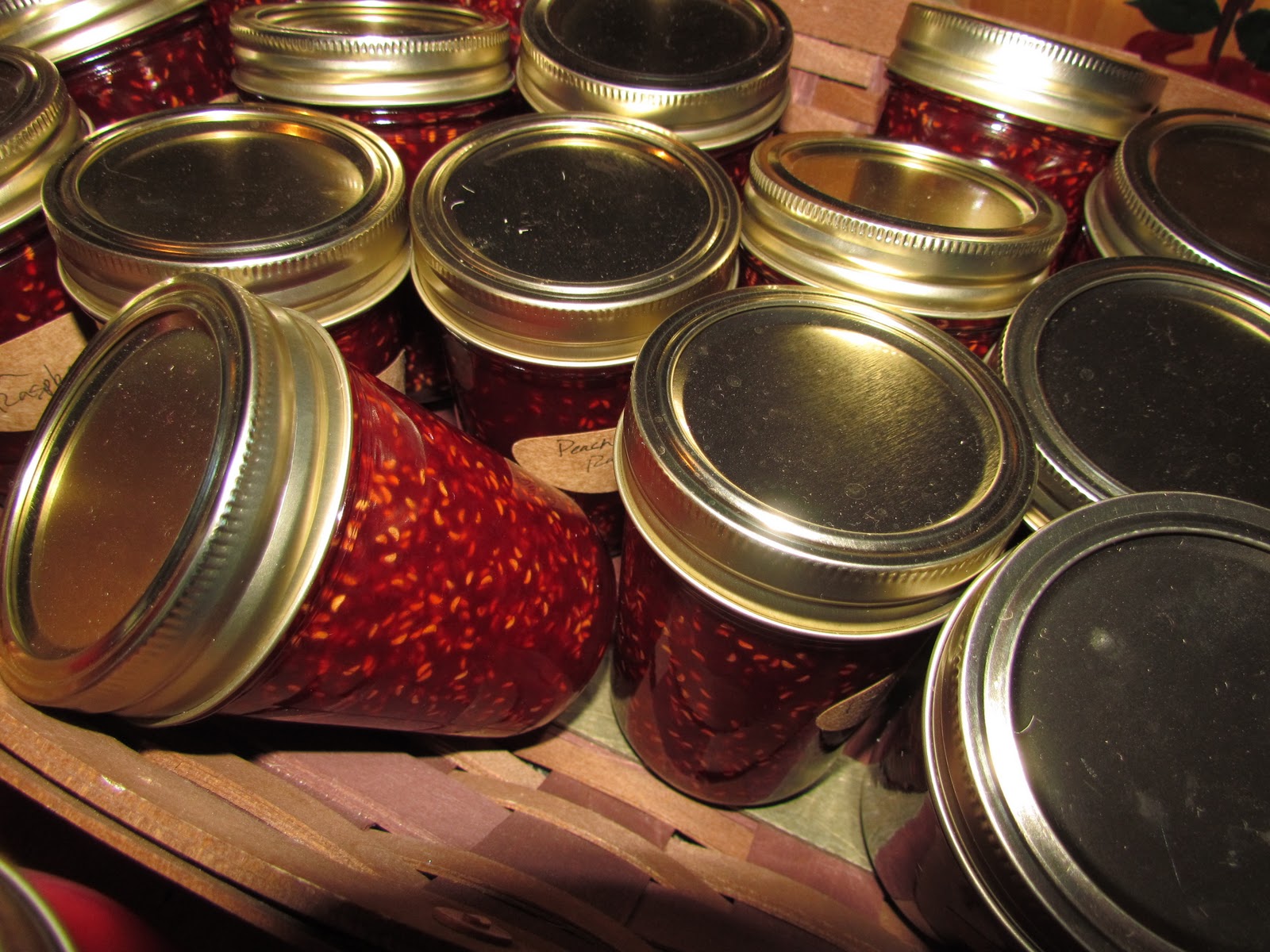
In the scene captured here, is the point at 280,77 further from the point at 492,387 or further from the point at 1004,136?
the point at 1004,136

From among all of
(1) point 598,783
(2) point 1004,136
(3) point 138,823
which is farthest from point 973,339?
(3) point 138,823

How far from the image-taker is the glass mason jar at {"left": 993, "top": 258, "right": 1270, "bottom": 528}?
0.54 m

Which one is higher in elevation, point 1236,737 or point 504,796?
point 1236,737

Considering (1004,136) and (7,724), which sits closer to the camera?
(7,724)

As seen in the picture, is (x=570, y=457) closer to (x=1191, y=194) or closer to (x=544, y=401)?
(x=544, y=401)

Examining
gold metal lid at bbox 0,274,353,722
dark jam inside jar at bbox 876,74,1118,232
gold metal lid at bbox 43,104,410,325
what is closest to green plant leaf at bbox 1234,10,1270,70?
dark jam inside jar at bbox 876,74,1118,232

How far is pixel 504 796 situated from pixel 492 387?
0.33 m

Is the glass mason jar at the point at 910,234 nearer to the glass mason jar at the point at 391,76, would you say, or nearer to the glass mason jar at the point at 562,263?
the glass mason jar at the point at 562,263

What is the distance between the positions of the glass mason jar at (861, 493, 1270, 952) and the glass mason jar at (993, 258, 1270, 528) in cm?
6

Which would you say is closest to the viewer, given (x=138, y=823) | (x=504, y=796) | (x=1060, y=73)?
(x=138, y=823)

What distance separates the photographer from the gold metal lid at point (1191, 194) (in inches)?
26.6

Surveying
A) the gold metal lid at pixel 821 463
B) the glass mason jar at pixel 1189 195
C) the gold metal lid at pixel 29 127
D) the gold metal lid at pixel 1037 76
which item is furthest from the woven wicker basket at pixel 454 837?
the gold metal lid at pixel 1037 76

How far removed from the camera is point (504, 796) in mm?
609

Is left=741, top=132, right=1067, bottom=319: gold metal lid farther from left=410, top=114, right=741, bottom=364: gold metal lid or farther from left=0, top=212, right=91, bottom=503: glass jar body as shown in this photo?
left=0, top=212, right=91, bottom=503: glass jar body
